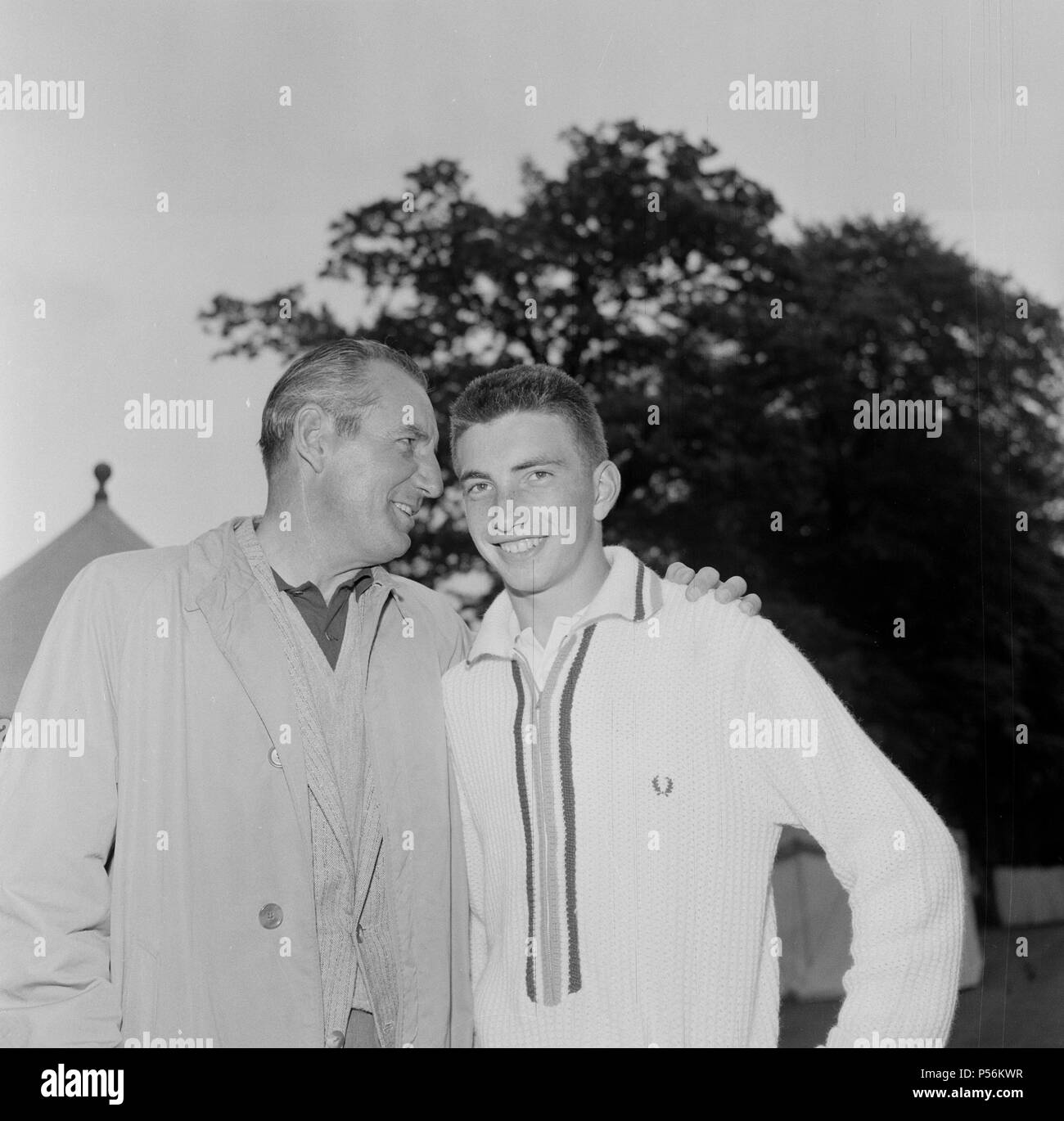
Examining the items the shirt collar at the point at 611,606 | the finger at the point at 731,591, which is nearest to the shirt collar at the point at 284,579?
the shirt collar at the point at 611,606

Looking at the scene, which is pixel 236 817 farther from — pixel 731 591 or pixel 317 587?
pixel 731 591

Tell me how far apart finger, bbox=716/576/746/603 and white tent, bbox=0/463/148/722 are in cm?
186

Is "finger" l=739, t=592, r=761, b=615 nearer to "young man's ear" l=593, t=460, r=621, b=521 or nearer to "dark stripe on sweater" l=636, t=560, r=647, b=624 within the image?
"dark stripe on sweater" l=636, t=560, r=647, b=624

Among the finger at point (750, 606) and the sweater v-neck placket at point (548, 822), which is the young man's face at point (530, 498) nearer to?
the sweater v-neck placket at point (548, 822)

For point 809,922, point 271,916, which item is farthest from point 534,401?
point 809,922

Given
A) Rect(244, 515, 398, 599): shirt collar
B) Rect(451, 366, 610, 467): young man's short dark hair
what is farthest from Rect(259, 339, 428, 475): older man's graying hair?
Rect(451, 366, 610, 467): young man's short dark hair

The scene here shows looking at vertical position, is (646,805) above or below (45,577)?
below

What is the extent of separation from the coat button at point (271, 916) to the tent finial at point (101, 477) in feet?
5.06

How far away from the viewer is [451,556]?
5.00 m

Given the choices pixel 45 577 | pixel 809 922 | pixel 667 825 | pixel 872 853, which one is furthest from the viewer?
pixel 809 922

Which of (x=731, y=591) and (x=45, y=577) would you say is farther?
(x=45, y=577)

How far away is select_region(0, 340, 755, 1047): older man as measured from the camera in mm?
2580

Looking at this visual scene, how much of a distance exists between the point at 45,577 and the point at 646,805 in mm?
1986

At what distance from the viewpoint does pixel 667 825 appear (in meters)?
2.55
